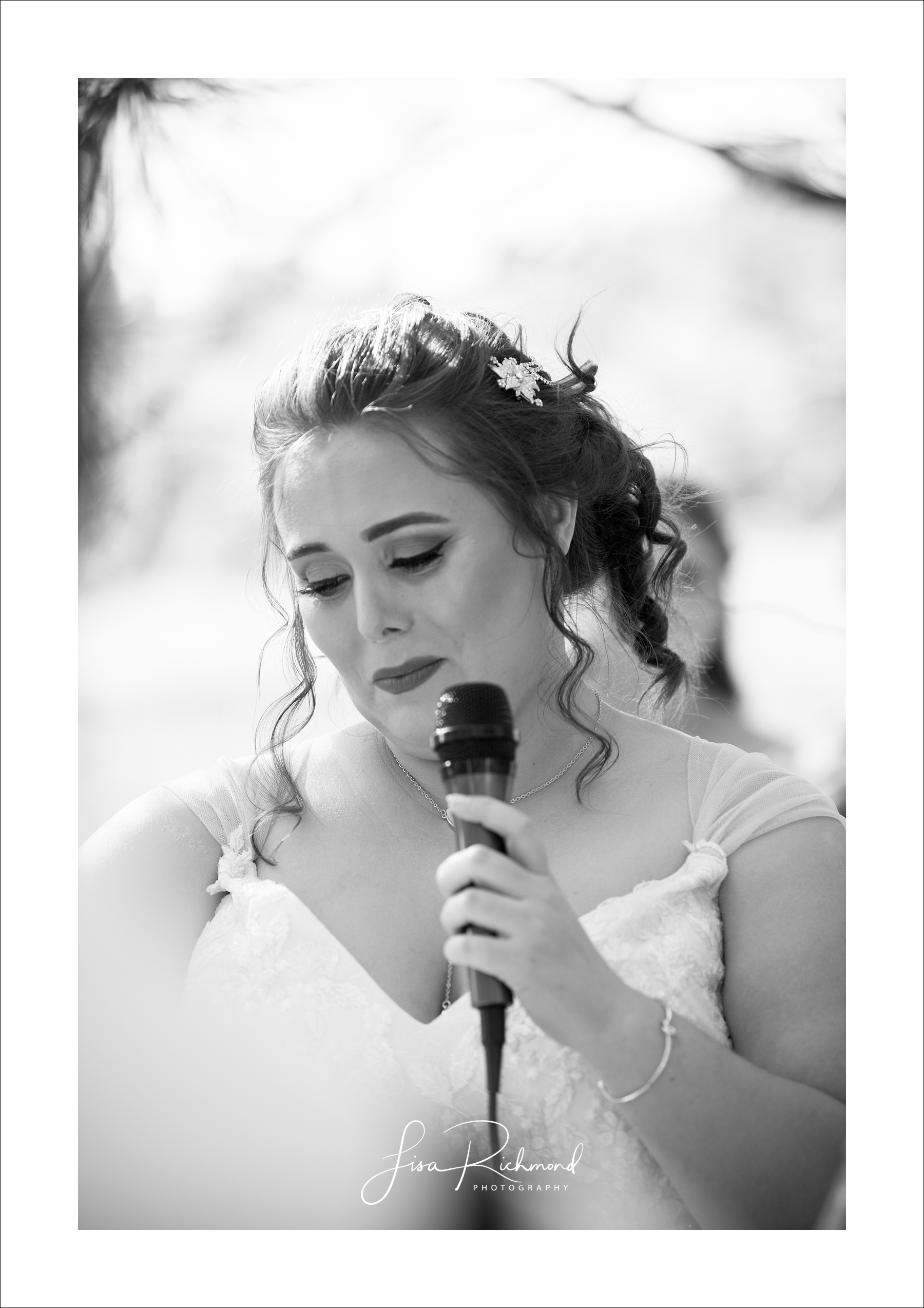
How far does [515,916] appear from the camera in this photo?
1.18 m

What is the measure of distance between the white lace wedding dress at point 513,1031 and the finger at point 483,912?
429 millimetres

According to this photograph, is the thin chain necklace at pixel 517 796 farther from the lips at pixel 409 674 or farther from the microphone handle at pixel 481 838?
the microphone handle at pixel 481 838

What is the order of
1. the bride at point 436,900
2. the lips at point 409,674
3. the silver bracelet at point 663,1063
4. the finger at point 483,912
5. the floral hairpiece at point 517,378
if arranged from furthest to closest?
the floral hairpiece at point 517,378 → the lips at point 409,674 → the bride at point 436,900 → the silver bracelet at point 663,1063 → the finger at point 483,912

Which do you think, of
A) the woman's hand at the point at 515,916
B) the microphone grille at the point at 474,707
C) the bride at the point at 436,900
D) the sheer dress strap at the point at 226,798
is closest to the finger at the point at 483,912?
the woman's hand at the point at 515,916

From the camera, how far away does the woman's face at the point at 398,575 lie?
5.31 ft

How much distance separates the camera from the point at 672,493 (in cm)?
201

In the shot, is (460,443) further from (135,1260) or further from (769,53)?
(135,1260)

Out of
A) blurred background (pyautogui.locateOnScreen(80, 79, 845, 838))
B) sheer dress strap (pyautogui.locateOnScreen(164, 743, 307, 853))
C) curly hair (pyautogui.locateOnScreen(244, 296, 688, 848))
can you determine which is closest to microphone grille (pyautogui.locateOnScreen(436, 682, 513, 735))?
curly hair (pyautogui.locateOnScreen(244, 296, 688, 848))

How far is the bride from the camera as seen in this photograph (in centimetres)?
154

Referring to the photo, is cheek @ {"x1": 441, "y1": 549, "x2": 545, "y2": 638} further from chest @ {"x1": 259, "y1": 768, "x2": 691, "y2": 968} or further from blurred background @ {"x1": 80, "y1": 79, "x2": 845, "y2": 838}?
blurred background @ {"x1": 80, "y1": 79, "x2": 845, "y2": 838}

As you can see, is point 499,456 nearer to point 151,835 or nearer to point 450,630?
point 450,630
